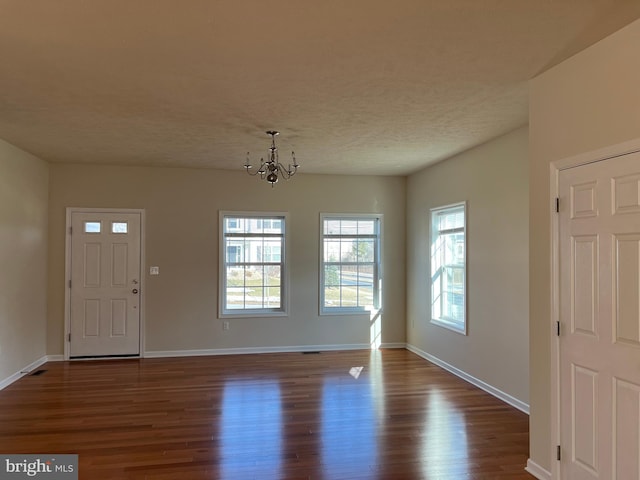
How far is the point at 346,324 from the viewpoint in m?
6.61

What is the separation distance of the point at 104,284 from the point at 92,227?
2.61 feet

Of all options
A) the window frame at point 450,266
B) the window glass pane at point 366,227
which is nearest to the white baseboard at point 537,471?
the window frame at point 450,266

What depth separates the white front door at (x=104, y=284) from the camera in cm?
588

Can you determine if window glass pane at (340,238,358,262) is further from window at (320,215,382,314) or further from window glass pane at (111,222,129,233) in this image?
window glass pane at (111,222,129,233)

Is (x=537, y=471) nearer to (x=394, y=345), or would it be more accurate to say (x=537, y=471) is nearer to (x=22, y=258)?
(x=394, y=345)

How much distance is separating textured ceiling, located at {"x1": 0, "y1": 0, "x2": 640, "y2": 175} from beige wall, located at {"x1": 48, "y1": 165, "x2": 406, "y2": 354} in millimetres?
1420

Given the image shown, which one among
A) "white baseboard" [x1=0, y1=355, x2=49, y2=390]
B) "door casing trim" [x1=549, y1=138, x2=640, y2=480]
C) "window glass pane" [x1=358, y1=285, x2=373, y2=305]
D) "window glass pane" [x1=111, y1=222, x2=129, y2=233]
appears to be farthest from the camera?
"window glass pane" [x1=358, y1=285, x2=373, y2=305]

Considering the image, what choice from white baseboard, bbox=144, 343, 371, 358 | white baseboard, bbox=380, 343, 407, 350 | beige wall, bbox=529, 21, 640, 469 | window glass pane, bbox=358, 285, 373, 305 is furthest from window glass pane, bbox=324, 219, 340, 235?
beige wall, bbox=529, 21, 640, 469

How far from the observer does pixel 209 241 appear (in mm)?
6238

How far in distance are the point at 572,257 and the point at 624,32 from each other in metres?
1.23

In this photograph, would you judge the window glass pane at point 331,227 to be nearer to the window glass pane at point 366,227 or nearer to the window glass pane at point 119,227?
the window glass pane at point 366,227

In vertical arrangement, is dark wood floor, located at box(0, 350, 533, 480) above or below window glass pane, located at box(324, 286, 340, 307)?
below

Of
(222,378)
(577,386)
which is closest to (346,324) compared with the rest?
(222,378)

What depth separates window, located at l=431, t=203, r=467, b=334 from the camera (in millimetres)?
5270
